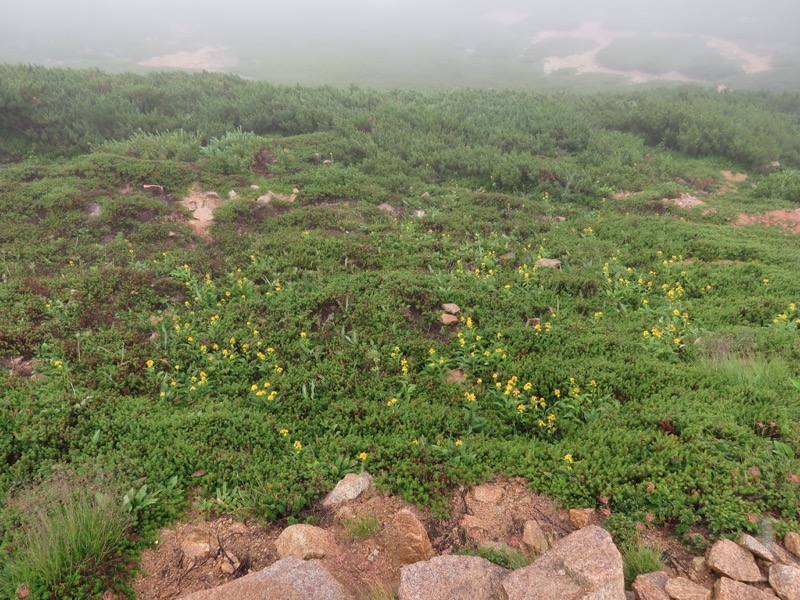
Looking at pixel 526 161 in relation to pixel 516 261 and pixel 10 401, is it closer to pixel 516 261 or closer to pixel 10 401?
pixel 516 261

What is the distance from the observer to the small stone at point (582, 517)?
409 cm

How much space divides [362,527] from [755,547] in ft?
10.1

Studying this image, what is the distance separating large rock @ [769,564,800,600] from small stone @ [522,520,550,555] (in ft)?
4.98

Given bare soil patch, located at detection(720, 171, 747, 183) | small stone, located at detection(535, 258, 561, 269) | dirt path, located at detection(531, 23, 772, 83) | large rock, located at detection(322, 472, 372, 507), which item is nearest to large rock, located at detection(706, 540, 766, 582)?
large rock, located at detection(322, 472, 372, 507)

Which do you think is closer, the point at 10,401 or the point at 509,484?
the point at 509,484

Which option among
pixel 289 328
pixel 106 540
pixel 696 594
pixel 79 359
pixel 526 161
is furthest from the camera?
pixel 526 161

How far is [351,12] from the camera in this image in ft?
182

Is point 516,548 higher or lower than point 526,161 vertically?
lower

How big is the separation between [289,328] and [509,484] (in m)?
3.92

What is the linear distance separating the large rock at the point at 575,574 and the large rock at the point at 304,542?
1.50 meters

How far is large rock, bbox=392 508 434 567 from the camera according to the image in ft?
12.7

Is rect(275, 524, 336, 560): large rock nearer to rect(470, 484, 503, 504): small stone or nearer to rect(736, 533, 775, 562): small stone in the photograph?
rect(470, 484, 503, 504): small stone

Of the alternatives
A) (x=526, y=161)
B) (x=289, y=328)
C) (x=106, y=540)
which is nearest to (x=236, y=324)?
(x=289, y=328)

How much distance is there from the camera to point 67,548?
358cm
